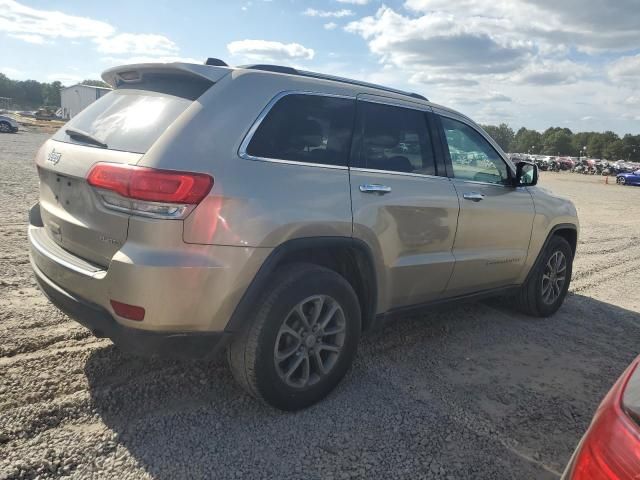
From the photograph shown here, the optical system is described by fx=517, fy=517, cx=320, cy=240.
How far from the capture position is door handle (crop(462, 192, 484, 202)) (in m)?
4.00

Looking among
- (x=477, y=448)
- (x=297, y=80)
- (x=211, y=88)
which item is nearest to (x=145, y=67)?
(x=211, y=88)

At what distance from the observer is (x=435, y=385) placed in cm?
357

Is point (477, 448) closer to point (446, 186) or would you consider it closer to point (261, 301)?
point (261, 301)

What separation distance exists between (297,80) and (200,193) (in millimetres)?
1037

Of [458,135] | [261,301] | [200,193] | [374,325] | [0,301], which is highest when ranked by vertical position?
[458,135]

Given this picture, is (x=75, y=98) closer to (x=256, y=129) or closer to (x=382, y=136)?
(x=382, y=136)

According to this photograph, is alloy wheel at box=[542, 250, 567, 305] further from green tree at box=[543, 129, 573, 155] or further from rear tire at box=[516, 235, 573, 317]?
green tree at box=[543, 129, 573, 155]

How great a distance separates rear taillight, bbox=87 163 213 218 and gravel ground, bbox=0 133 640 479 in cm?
122

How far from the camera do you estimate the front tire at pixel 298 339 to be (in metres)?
2.81

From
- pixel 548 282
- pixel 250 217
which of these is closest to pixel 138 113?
pixel 250 217

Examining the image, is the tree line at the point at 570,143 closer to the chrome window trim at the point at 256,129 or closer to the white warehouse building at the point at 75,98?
the white warehouse building at the point at 75,98

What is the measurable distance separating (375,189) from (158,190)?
1.39 m

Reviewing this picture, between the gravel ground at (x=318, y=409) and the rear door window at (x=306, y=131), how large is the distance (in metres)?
1.51

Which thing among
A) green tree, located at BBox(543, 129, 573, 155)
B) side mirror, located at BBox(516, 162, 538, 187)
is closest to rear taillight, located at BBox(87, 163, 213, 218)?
side mirror, located at BBox(516, 162, 538, 187)
